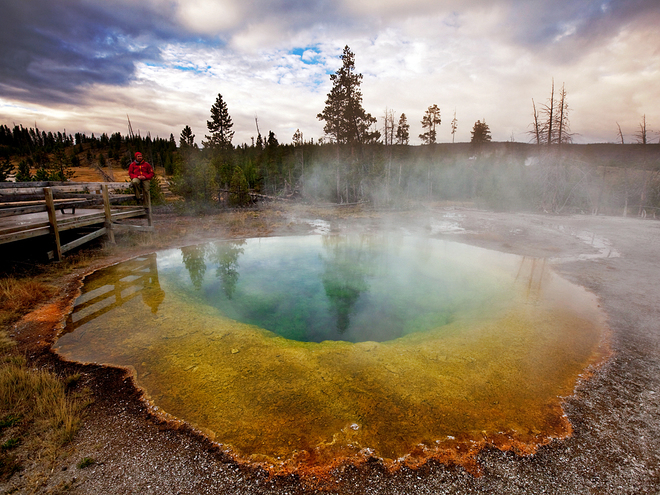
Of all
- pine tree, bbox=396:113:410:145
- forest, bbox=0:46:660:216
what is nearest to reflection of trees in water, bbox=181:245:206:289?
forest, bbox=0:46:660:216

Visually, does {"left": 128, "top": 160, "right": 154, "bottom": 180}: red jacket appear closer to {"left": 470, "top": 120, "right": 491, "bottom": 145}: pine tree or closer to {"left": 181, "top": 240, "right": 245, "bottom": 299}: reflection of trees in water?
{"left": 181, "top": 240, "right": 245, "bottom": 299}: reflection of trees in water

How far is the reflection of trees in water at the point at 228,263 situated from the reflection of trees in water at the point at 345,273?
104 inches

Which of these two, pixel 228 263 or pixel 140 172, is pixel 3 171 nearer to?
pixel 140 172

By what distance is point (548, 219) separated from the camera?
21.0 m

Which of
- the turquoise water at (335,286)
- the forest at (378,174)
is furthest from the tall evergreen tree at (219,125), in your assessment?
the turquoise water at (335,286)

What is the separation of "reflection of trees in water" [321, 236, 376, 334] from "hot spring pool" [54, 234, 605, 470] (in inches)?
2.3

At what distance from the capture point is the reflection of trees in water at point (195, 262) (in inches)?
344

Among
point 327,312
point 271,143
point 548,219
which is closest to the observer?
point 327,312

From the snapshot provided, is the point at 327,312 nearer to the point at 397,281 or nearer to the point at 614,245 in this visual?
the point at 397,281

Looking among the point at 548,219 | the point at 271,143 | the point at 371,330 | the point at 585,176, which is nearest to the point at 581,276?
the point at 371,330

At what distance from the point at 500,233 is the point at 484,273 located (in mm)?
7707

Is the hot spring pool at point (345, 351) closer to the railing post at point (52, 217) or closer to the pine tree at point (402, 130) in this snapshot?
the railing post at point (52, 217)

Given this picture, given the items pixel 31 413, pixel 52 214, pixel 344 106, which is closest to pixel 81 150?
pixel 344 106

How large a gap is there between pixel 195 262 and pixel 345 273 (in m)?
5.30
